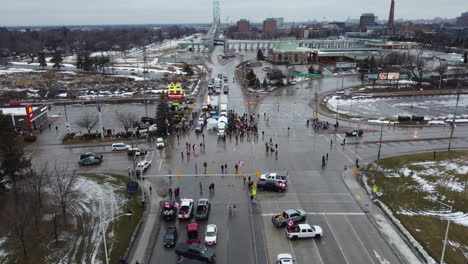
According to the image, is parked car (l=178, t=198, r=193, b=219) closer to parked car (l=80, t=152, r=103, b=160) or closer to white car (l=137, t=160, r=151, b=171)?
white car (l=137, t=160, r=151, b=171)

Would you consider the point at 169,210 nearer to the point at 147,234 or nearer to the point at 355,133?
the point at 147,234

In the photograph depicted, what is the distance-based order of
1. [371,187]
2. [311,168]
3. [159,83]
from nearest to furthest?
[371,187]
[311,168]
[159,83]

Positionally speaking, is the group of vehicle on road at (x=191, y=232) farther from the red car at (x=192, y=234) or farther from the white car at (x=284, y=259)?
the white car at (x=284, y=259)

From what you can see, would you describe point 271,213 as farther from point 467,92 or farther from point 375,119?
point 467,92

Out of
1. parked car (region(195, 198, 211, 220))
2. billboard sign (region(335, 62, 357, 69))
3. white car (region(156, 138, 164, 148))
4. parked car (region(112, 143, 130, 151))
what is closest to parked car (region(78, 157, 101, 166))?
parked car (region(112, 143, 130, 151))

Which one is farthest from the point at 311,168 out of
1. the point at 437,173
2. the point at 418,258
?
the point at 418,258

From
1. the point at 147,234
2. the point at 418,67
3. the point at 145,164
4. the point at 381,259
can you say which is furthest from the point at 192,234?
the point at 418,67
